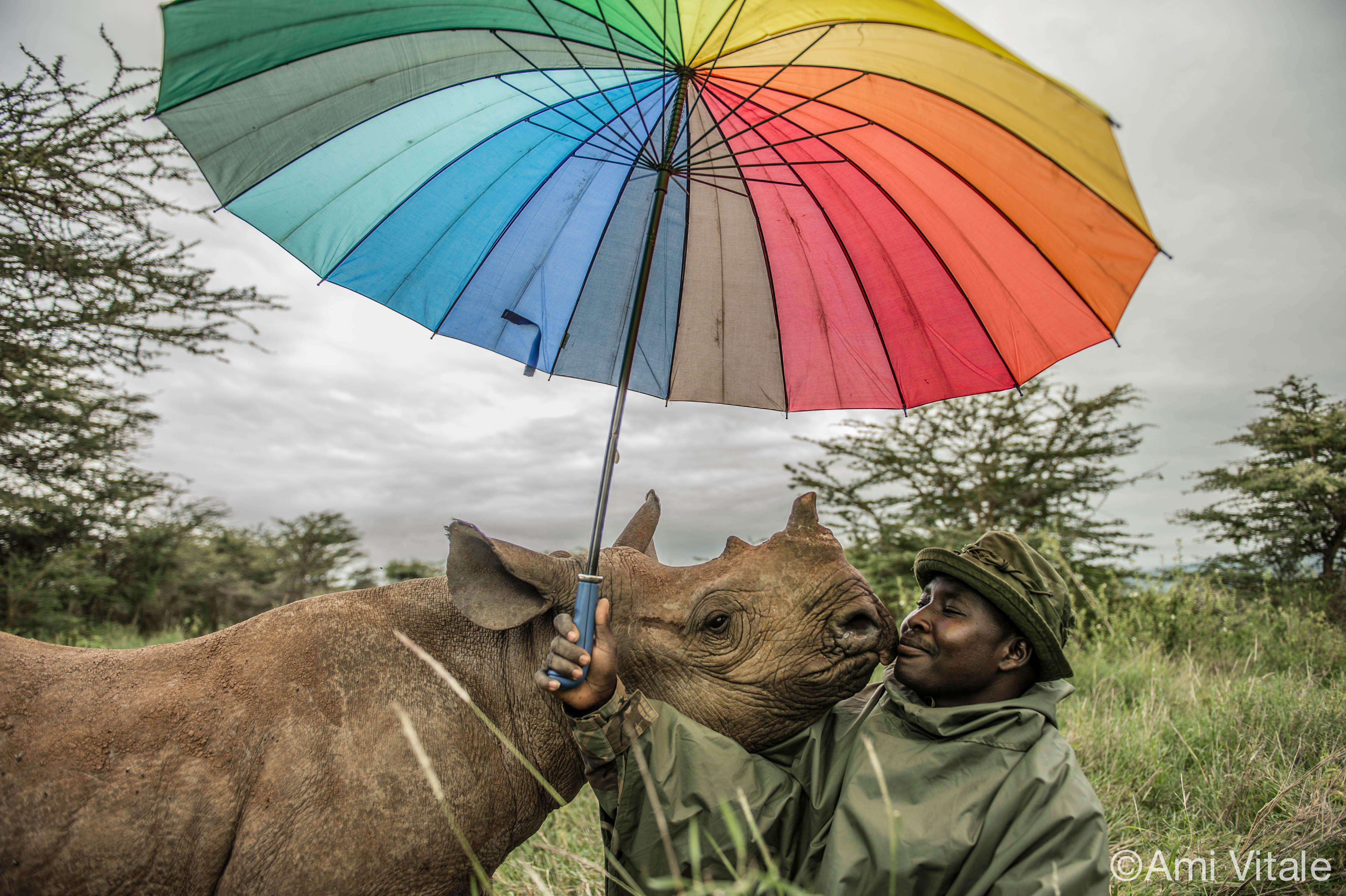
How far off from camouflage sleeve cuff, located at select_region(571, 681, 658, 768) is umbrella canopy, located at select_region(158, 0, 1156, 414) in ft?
5.15

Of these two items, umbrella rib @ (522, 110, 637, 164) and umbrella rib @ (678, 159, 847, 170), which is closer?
umbrella rib @ (678, 159, 847, 170)

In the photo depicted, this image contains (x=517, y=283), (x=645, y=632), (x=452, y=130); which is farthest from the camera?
(x=517, y=283)

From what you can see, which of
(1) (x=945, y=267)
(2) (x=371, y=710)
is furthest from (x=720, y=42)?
(2) (x=371, y=710)

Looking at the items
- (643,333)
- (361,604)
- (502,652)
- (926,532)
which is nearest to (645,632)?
(502,652)

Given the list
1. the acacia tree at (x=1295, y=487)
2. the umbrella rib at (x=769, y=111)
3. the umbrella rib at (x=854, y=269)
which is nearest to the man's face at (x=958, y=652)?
the umbrella rib at (x=854, y=269)

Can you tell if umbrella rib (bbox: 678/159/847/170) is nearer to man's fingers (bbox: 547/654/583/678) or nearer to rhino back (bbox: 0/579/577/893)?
man's fingers (bbox: 547/654/583/678)

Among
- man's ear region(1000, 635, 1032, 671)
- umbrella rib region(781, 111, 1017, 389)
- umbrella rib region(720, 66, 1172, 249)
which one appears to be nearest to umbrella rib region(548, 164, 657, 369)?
umbrella rib region(781, 111, 1017, 389)

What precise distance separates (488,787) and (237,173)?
2.39m

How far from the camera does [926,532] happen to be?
41.7 ft

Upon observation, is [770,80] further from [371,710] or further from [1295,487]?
[1295,487]

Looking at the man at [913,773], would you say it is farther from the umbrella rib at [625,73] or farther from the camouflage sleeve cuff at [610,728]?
the umbrella rib at [625,73]

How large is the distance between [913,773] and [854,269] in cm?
210

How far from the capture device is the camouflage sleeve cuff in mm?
2242

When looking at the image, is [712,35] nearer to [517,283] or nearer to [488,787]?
[517,283]
